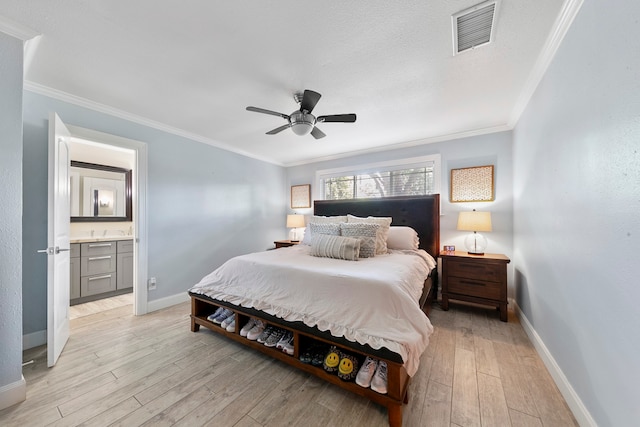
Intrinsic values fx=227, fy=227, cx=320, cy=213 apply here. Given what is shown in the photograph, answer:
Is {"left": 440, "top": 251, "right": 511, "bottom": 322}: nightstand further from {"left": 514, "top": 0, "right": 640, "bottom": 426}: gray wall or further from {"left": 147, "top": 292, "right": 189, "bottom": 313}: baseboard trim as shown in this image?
{"left": 147, "top": 292, "right": 189, "bottom": 313}: baseboard trim

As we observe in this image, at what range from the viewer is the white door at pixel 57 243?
179 cm

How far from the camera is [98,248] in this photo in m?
3.37

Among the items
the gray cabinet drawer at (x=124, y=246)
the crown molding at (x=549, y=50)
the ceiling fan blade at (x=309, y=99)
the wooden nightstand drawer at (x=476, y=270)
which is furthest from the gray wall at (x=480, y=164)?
the gray cabinet drawer at (x=124, y=246)

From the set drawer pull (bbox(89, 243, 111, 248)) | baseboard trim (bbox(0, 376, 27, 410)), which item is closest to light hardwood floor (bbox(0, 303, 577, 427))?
baseboard trim (bbox(0, 376, 27, 410))

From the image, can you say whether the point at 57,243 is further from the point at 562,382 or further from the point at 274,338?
the point at 562,382

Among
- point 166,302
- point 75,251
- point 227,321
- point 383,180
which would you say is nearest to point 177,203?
point 166,302

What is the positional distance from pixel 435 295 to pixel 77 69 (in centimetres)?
465

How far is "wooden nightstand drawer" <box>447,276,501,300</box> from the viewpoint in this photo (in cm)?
267

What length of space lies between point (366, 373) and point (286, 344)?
68 cm

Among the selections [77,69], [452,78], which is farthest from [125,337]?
[452,78]

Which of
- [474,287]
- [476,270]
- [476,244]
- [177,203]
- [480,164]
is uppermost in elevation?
[480,164]

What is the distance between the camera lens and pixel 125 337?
2291 millimetres

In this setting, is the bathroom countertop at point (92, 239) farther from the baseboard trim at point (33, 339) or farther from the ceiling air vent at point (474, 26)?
the ceiling air vent at point (474, 26)

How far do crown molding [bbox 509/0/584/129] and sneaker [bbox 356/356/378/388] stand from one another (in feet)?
8.16
